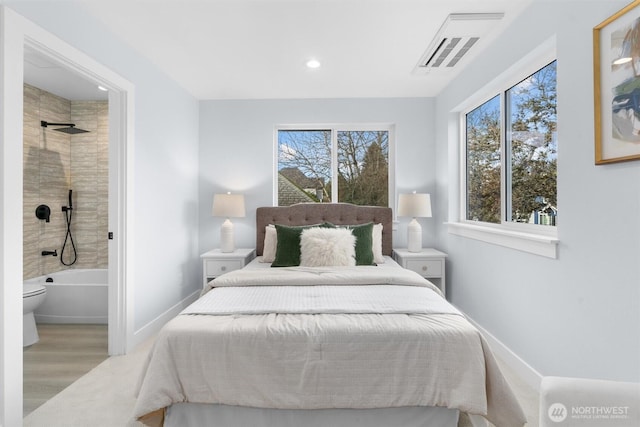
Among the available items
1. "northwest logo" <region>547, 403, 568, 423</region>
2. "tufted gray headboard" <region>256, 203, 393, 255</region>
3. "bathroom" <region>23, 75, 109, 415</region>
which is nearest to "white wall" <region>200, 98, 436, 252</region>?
"tufted gray headboard" <region>256, 203, 393, 255</region>

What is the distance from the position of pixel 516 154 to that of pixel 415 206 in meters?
1.22

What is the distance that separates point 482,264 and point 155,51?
3261 mm

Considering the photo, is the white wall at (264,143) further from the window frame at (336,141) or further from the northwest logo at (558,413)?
the northwest logo at (558,413)

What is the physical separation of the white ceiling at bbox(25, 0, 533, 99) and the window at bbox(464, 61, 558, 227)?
500 millimetres

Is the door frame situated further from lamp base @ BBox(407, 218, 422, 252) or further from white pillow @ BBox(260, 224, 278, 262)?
lamp base @ BBox(407, 218, 422, 252)

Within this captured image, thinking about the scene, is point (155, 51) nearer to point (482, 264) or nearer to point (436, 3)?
point (436, 3)

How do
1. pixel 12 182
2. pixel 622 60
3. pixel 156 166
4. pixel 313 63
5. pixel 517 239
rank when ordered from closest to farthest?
1. pixel 622 60
2. pixel 12 182
3. pixel 517 239
4. pixel 313 63
5. pixel 156 166

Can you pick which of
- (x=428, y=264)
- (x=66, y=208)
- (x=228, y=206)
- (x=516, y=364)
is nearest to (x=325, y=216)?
(x=228, y=206)

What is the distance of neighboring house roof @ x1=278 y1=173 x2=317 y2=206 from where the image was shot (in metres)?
4.33

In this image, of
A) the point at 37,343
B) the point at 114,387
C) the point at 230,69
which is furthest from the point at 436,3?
the point at 37,343

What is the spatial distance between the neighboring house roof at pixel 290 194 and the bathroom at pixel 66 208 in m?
2.08

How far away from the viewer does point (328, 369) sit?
1.62 metres

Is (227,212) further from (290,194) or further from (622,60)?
(622,60)

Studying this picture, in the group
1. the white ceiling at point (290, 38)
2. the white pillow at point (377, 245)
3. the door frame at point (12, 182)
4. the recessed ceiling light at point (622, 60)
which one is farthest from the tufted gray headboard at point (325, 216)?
the recessed ceiling light at point (622, 60)
